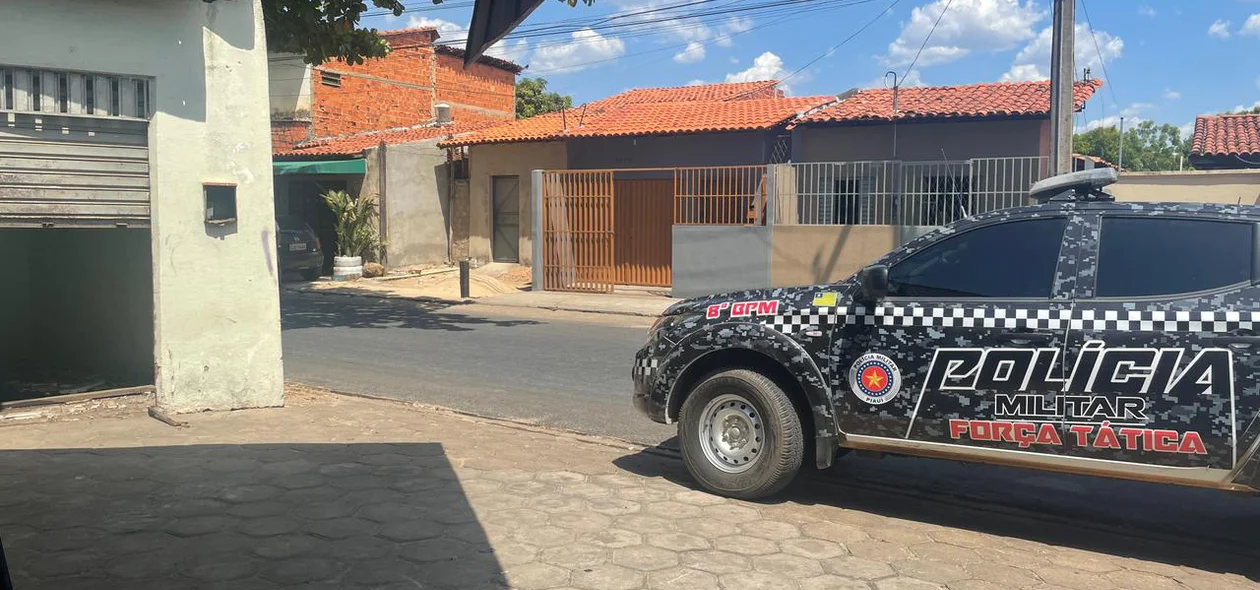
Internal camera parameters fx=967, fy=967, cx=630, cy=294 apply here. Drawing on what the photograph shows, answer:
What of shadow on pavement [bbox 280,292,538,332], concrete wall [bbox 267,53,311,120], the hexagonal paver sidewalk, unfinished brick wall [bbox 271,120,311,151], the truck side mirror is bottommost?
the hexagonal paver sidewalk

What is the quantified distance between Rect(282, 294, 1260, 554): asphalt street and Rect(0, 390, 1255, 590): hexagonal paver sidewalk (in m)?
0.41

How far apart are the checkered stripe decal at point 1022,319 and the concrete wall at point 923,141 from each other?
14.8m

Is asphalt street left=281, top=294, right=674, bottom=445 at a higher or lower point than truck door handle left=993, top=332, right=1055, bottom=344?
lower

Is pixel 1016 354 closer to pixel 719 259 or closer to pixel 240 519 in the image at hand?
pixel 240 519

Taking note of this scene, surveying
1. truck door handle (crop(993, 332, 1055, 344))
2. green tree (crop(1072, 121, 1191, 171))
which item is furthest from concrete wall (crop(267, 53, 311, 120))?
green tree (crop(1072, 121, 1191, 171))

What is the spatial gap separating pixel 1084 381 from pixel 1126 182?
1444 centimetres

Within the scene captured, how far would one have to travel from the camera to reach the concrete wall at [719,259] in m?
17.9

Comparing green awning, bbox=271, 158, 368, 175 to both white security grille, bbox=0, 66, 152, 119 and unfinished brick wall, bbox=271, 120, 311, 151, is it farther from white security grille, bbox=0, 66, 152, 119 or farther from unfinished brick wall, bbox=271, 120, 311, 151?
white security grille, bbox=0, 66, 152, 119

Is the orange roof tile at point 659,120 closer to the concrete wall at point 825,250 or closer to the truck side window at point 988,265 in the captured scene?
the concrete wall at point 825,250

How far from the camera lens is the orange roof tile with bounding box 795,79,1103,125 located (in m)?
18.5

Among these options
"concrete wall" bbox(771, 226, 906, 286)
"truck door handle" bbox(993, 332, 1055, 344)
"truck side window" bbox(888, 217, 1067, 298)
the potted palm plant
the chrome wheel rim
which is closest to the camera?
"truck door handle" bbox(993, 332, 1055, 344)

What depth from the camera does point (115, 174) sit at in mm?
6660

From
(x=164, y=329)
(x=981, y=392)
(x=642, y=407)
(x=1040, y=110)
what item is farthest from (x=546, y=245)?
(x=981, y=392)

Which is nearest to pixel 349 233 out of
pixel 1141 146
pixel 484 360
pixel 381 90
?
pixel 381 90
